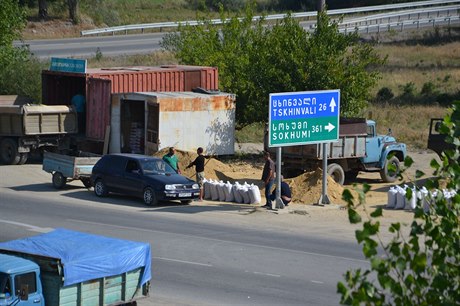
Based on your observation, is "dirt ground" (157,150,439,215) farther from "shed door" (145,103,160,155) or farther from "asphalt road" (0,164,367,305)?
"asphalt road" (0,164,367,305)

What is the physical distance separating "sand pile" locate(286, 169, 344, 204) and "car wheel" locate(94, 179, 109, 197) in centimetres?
539

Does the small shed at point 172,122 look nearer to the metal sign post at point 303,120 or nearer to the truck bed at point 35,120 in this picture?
the truck bed at point 35,120

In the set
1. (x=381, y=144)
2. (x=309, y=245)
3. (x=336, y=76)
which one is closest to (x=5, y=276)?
(x=309, y=245)

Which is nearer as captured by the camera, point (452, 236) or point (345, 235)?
point (452, 236)

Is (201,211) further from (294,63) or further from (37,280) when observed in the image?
(37,280)

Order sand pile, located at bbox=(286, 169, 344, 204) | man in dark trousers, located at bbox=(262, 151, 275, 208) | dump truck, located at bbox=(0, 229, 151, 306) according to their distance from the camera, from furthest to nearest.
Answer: sand pile, located at bbox=(286, 169, 344, 204)
man in dark trousers, located at bbox=(262, 151, 275, 208)
dump truck, located at bbox=(0, 229, 151, 306)

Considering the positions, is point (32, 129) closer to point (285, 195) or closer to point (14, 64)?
point (14, 64)

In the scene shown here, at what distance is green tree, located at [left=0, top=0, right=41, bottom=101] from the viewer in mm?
41125

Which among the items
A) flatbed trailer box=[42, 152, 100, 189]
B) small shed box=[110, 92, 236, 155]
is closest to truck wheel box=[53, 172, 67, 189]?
flatbed trailer box=[42, 152, 100, 189]

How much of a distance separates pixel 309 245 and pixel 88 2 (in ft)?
197

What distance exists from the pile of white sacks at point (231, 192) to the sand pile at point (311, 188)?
118 cm

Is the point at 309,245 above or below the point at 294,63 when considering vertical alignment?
below

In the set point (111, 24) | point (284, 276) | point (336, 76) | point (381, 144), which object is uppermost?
point (111, 24)

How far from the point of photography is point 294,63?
35156 millimetres
